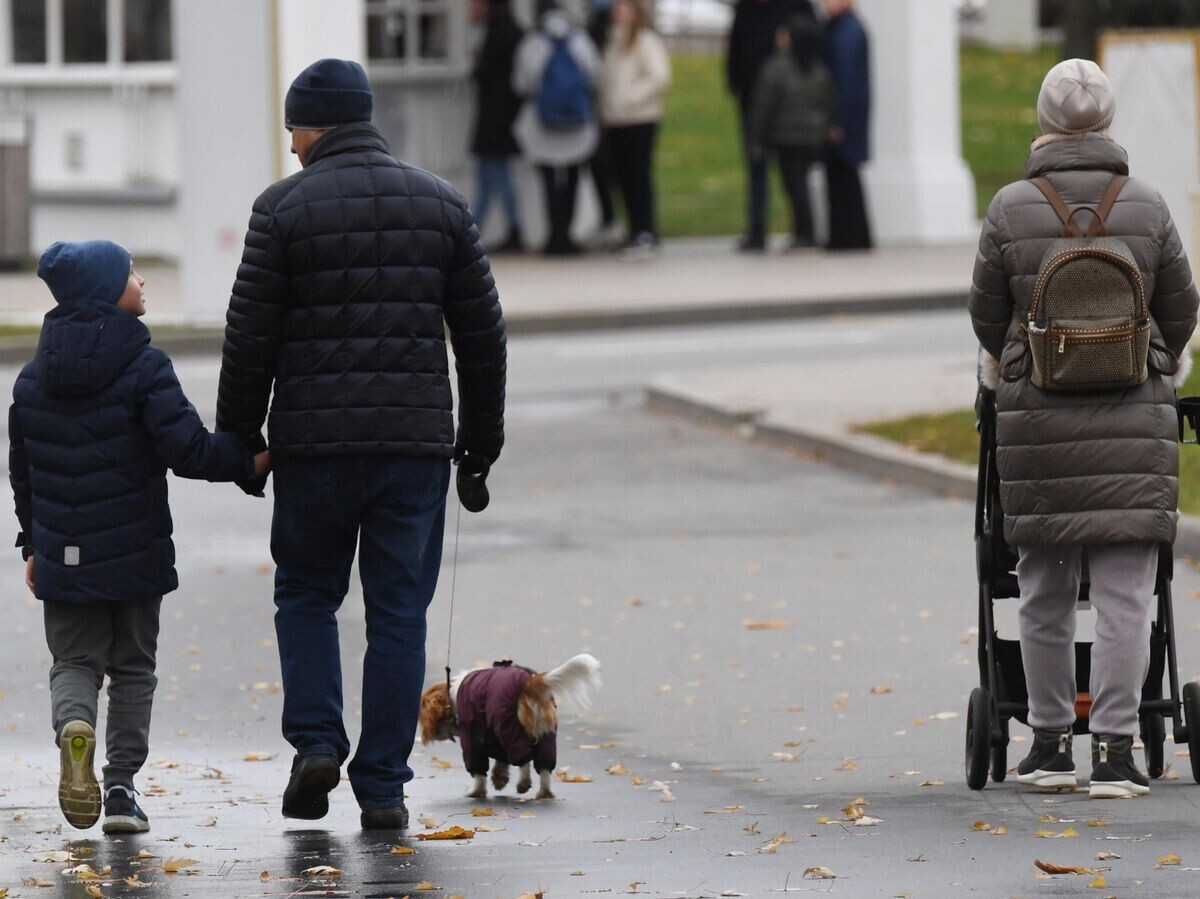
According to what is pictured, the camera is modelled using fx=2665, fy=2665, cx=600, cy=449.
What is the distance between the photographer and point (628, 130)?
2259 cm

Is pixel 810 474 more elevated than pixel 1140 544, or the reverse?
pixel 1140 544

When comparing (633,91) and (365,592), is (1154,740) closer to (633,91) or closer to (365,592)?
(365,592)

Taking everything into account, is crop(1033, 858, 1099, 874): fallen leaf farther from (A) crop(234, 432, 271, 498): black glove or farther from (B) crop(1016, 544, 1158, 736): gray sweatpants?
(A) crop(234, 432, 271, 498): black glove

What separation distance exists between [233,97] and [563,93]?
446 centimetres

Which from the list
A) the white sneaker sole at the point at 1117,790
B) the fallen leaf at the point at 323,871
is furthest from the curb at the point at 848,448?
the fallen leaf at the point at 323,871

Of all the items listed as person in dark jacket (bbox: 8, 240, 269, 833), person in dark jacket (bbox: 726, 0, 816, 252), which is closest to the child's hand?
person in dark jacket (bbox: 8, 240, 269, 833)

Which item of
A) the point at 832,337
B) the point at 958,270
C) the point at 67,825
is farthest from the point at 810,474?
the point at 958,270

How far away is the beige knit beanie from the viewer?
6203mm

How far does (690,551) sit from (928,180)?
1364cm

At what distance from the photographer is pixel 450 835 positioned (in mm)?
5957

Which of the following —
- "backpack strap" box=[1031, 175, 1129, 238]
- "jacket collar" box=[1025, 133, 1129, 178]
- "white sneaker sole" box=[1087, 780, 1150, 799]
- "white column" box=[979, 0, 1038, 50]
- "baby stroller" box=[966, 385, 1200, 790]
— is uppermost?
"white column" box=[979, 0, 1038, 50]

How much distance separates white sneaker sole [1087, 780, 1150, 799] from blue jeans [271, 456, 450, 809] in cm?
159

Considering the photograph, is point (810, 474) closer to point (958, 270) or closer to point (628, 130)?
point (958, 270)

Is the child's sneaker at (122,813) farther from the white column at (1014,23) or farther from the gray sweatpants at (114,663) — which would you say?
the white column at (1014,23)
